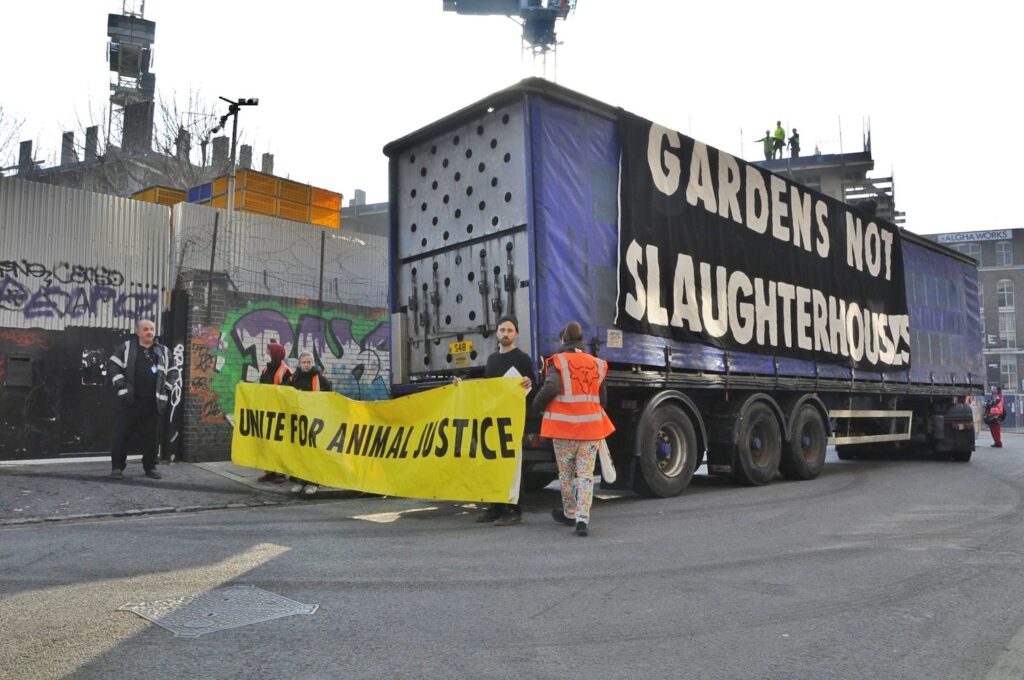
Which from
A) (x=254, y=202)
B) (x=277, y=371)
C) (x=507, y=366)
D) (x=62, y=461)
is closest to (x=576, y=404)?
(x=507, y=366)

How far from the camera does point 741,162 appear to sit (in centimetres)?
959

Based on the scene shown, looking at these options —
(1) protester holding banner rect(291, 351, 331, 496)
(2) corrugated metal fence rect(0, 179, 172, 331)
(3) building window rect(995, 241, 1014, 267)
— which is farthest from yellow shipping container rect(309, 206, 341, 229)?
(3) building window rect(995, 241, 1014, 267)

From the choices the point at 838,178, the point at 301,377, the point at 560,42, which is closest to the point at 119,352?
the point at 301,377

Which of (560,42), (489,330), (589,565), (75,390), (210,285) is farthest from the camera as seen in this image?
(560,42)

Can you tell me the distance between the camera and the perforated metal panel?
744cm

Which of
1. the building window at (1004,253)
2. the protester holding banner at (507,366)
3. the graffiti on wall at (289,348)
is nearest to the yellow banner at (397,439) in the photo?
the protester holding banner at (507,366)

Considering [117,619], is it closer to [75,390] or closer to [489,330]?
[489,330]

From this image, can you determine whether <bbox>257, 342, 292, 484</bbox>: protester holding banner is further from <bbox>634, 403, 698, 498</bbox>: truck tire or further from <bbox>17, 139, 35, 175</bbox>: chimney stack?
<bbox>17, 139, 35, 175</bbox>: chimney stack

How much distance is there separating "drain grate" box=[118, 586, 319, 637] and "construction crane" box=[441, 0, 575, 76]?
49.0m

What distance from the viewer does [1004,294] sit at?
61125 millimetres

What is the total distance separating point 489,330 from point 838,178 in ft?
123

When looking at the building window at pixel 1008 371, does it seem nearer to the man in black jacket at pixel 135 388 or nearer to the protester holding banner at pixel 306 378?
the protester holding banner at pixel 306 378

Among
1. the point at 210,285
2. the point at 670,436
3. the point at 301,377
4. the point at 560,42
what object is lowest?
the point at 670,436

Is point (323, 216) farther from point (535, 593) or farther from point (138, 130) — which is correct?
point (138, 130)
